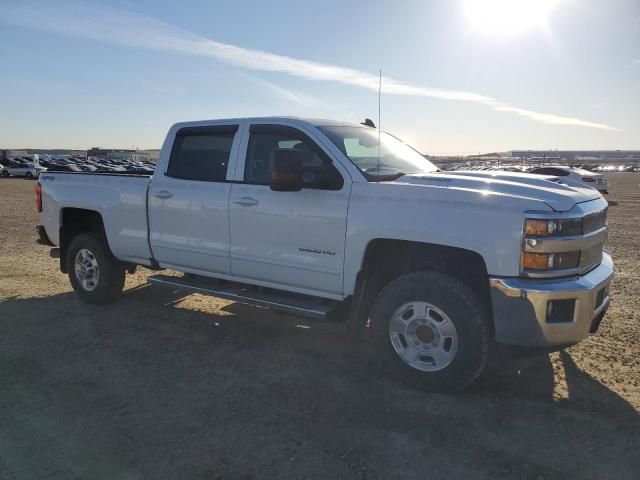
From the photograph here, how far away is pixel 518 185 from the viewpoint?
372cm

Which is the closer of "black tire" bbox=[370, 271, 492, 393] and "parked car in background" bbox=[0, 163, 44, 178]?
"black tire" bbox=[370, 271, 492, 393]

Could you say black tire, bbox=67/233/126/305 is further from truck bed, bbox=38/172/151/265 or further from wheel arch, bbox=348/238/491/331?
wheel arch, bbox=348/238/491/331

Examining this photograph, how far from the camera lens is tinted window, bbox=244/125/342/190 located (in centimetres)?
423

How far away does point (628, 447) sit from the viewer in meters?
3.13

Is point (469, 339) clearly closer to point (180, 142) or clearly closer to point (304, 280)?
point (304, 280)

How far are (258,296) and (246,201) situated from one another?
2.85 feet

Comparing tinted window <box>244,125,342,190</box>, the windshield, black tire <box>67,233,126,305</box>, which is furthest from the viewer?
black tire <box>67,233,126,305</box>

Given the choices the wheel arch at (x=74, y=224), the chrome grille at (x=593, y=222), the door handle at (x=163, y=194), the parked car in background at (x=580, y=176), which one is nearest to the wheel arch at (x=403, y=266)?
A: the chrome grille at (x=593, y=222)

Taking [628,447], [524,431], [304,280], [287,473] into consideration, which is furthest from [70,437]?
[628,447]

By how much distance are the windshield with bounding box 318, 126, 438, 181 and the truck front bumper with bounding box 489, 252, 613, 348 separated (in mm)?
1425

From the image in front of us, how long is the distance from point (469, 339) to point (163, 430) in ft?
7.01

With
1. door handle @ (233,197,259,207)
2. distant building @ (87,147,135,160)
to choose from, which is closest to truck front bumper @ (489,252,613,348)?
door handle @ (233,197,259,207)

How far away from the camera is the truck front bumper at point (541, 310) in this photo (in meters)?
3.36

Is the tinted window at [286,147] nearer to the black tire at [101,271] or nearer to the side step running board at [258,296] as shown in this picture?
the side step running board at [258,296]
